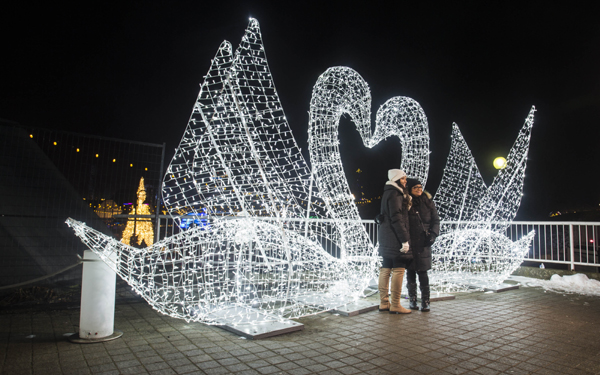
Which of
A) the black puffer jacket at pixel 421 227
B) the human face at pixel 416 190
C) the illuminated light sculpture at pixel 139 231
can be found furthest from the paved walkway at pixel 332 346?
the illuminated light sculpture at pixel 139 231

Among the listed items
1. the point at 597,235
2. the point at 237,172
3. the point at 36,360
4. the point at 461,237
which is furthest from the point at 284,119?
the point at 597,235

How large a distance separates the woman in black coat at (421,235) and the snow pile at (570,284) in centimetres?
335

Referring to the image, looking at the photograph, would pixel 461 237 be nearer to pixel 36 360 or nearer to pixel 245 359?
pixel 245 359

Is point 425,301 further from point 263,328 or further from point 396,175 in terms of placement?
point 263,328

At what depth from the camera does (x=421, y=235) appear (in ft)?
17.1

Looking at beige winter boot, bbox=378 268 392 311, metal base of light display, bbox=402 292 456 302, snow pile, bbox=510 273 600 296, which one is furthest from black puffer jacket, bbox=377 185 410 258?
snow pile, bbox=510 273 600 296

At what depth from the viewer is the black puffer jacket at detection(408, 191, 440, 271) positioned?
17.0 feet

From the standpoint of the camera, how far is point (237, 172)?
4.38 meters

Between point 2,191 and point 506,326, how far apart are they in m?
7.15

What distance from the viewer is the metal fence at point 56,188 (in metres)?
5.66

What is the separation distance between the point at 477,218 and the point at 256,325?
560cm

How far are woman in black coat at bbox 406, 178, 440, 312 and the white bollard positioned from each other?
3.69 m

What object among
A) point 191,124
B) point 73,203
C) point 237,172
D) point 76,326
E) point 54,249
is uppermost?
point 191,124

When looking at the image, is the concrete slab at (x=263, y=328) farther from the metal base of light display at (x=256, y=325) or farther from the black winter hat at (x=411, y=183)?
the black winter hat at (x=411, y=183)
